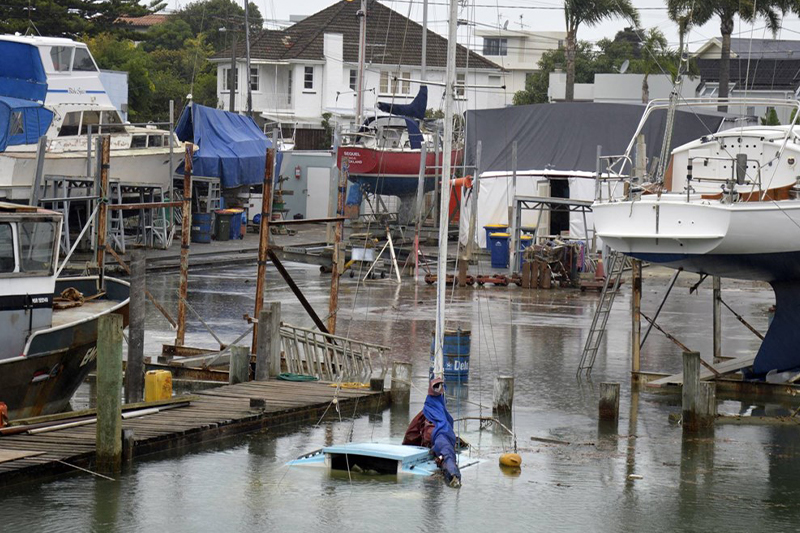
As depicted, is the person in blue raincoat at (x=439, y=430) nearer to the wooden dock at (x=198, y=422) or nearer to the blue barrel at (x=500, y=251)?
the wooden dock at (x=198, y=422)

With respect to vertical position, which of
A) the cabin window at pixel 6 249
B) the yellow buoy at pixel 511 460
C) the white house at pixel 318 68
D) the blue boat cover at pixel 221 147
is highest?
the white house at pixel 318 68

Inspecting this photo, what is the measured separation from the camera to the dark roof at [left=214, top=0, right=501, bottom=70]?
230 ft

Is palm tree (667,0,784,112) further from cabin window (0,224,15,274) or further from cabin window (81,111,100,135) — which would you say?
cabin window (0,224,15,274)

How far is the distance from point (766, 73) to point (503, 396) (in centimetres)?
4967

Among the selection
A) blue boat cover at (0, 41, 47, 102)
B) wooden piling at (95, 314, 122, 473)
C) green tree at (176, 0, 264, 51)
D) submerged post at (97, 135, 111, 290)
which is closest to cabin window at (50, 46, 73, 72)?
blue boat cover at (0, 41, 47, 102)

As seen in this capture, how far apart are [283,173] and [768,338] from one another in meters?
34.9

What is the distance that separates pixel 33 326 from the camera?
16.0 metres

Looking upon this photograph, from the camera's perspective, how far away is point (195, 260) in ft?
120

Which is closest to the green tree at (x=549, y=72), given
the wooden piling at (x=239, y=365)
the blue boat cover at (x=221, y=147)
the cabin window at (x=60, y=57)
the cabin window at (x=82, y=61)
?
the blue boat cover at (x=221, y=147)

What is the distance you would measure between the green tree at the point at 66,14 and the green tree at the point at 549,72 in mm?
30669

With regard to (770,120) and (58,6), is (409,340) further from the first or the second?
(58,6)

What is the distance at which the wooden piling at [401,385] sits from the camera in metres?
18.2

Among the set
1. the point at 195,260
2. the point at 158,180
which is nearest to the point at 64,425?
the point at 195,260

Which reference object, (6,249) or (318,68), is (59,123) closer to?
(6,249)
